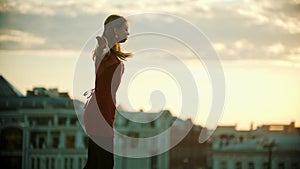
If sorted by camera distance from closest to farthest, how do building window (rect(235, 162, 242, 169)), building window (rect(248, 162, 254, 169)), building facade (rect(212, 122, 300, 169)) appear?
building facade (rect(212, 122, 300, 169)), building window (rect(235, 162, 242, 169)), building window (rect(248, 162, 254, 169))

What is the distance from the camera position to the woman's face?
549cm

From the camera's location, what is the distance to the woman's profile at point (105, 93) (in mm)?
5367

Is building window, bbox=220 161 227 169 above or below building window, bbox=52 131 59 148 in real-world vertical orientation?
below

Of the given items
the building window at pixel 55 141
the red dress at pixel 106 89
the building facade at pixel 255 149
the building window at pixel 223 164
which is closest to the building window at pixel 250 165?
the building facade at pixel 255 149

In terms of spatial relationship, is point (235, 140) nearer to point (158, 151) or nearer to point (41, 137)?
point (158, 151)

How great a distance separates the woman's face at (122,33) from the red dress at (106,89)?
5.1 inches

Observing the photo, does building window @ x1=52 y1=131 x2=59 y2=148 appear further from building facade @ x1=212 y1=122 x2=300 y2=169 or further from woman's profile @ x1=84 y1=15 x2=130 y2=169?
woman's profile @ x1=84 y1=15 x2=130 y2=169

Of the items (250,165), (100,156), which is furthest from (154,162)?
(100,156)

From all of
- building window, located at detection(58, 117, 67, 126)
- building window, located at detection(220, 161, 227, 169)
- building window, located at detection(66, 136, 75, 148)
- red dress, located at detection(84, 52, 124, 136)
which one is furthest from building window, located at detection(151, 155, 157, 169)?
red dress, located at detection(84, 52, 124, 136)

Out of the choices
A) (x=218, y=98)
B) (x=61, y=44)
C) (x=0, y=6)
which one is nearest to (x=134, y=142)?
(x=61, y=44)

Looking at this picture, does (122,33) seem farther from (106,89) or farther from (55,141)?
(55,141)

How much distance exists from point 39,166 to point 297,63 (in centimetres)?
3240

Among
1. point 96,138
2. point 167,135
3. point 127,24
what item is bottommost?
point 96,138

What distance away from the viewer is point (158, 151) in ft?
199
